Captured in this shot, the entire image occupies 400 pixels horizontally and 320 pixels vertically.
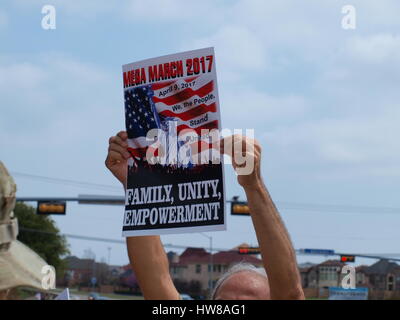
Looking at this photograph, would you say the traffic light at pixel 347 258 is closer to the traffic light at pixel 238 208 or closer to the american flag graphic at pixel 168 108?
the traffic light at pixel 238 208

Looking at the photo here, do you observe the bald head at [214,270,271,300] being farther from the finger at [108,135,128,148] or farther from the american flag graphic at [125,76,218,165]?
the finger at [108,135,128,148]

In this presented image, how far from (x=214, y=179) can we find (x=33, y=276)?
1066 mm

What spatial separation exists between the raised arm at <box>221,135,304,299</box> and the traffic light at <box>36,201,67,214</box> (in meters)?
27.7

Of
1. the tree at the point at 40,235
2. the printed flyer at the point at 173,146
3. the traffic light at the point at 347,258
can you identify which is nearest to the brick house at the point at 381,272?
the traffic light at the point at 347,258

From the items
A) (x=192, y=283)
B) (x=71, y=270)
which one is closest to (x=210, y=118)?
(x=192, y=283)

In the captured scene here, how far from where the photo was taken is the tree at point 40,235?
85625 mm

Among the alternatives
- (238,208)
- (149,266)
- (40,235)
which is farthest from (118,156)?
(40,235)

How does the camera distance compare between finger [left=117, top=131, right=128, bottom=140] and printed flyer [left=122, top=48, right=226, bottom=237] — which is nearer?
printed flyer [left=122, top=48, right=226, bottom=237]

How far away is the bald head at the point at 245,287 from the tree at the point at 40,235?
3260 inches

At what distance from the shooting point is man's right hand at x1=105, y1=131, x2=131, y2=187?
146 inches

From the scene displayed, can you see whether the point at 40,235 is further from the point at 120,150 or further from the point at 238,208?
the point at 120,150

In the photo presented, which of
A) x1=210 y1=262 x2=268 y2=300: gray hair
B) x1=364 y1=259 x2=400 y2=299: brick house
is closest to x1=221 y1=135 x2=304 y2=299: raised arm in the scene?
x1=210 y1=262 x2=268 y2=300: gray hair

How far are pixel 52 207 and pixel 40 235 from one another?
194ft
